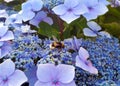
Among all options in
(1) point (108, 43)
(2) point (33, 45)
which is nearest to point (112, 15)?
(1) point (108, 43)

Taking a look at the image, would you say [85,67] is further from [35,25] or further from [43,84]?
[35,25]

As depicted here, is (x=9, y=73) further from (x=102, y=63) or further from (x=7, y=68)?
(x=102, y=63)

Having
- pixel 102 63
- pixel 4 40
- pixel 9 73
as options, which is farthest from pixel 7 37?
pixel 102 63

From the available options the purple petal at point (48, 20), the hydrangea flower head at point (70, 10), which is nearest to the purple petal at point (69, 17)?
the hydrangea flower head at point (70, 10)

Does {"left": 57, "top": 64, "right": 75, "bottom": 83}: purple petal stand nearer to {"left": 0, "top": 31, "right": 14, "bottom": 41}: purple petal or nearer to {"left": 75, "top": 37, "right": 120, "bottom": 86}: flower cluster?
{"left": 75, "top": 37, "right": 120, "bottom": 86}: flower cluster

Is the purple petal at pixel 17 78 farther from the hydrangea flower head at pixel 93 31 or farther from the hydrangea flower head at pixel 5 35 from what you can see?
the hydrangea flower head at pixel 93 31

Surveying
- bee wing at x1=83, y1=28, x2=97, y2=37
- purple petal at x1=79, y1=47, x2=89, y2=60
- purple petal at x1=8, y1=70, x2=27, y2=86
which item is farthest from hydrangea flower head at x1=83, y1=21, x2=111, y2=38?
purple petal at x1=8, y1=70, x2=27, y2=86

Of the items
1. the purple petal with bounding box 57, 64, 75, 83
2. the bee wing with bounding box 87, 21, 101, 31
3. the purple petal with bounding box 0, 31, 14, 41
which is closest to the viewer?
the purple petal with bounding box 57, 64, 75, 83
